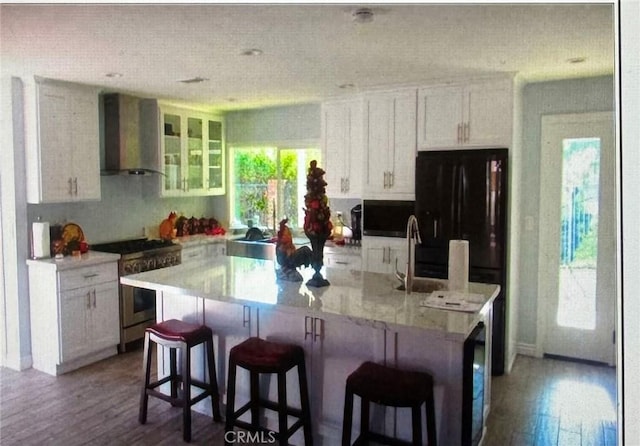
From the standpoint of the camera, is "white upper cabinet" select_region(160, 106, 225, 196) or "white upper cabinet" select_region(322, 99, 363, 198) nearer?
"white upper cabinet" select_region(322, 99, 363, 198)

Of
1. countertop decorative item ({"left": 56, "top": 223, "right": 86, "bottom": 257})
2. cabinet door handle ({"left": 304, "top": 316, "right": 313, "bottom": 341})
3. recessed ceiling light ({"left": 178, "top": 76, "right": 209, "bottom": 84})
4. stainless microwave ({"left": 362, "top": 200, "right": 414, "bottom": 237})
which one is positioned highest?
recessed ceiling light ({"left": 178, "top": 76, "right": 209, "bottom": 84})

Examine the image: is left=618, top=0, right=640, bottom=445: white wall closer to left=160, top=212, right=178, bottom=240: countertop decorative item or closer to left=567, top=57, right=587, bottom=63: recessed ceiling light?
left=567, top=57, right=587, bottom=63: recessed ceiling light

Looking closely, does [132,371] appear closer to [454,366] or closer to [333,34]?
[454,366]

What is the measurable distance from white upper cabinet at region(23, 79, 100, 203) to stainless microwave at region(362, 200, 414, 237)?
244 centimetres

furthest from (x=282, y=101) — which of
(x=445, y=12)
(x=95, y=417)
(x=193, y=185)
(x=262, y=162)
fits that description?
(x=95, y=417)

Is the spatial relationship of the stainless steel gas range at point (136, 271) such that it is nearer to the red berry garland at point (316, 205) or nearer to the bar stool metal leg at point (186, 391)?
the bar stool metal leg at point (186, 391)

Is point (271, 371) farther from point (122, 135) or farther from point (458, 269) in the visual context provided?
point (122, 135)

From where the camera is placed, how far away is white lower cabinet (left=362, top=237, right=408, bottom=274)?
404 cm

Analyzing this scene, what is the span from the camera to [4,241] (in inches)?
148

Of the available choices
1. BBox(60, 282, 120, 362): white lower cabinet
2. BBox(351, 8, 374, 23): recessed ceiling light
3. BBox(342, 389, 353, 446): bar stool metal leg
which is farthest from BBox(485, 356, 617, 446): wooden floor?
BBox(60, 282, 120, 362): white lower cabinet

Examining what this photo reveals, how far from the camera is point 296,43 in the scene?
8.84 ft

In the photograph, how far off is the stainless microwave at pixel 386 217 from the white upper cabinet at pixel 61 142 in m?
2.44

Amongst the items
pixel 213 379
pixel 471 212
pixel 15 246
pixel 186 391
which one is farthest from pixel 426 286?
pixel 15 246

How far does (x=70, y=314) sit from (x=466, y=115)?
3.52m
